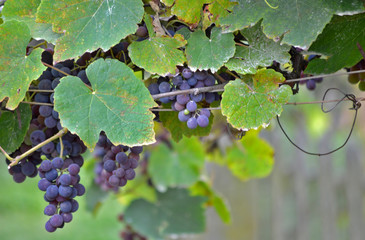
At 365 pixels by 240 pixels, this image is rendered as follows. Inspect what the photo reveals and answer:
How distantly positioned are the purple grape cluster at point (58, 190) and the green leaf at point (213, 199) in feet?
3.42

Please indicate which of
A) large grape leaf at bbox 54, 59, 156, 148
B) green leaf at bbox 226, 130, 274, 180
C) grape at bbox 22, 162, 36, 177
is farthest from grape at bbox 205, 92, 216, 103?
green leaf at bbox 226, 130, 274, 180

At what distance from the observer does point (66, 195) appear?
2.33 feet

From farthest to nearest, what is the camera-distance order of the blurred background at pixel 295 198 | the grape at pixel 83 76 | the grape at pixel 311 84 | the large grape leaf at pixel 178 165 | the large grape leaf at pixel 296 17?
the blurred background at pixel 295 198
the large grape leaf at pixel 178 165
the grape at pixel 311 84
the grape at pixel 83 76
the large grape leaf at pixel 296 17

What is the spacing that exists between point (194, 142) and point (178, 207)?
277 millimetres

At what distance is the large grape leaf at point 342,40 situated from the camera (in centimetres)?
73

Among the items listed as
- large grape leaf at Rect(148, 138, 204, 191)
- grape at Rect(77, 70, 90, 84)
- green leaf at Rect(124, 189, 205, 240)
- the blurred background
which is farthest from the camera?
the blurred background

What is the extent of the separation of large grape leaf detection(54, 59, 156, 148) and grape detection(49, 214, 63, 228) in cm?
14

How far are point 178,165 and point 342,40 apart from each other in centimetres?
117

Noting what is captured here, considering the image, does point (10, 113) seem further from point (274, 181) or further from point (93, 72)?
point (274, 181)

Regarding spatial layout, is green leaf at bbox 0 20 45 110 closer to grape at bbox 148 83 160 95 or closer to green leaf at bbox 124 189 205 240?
grape at bbox 148 83 160 95

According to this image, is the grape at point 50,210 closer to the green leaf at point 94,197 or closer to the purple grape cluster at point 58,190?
the purple grape cluster at point 58,190

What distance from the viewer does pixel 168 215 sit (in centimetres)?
173

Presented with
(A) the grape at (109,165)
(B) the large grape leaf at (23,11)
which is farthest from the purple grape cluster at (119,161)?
(B) the large grape leaf at (23,11)

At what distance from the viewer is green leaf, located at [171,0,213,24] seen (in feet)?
2.26
